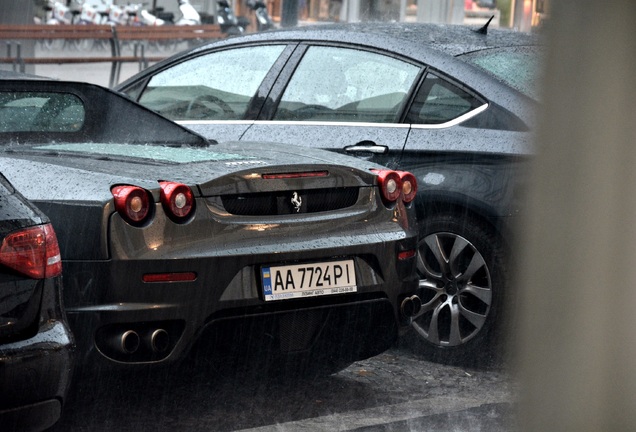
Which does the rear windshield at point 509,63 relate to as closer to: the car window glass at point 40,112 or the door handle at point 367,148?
the door handle at point 367,148

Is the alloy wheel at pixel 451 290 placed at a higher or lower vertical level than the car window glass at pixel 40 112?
lower

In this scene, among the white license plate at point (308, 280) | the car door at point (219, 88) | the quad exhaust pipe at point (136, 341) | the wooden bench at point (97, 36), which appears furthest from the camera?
the wooden bench at point (97, 36)

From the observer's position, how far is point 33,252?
3430 millimetres

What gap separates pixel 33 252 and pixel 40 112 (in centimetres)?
176

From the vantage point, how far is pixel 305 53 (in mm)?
6188

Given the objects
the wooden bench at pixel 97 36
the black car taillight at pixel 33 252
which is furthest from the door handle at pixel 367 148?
the wooden bench at pixel 97 36

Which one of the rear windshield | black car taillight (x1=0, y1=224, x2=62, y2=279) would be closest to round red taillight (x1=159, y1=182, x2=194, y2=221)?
black car taillight (x1=0, y1=224, x2=62, y2=279)

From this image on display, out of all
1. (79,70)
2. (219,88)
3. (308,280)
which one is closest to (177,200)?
(308,280)

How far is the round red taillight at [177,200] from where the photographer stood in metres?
4.08

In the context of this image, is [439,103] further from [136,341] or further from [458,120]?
[136,341]

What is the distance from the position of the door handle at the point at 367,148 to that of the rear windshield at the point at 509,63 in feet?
1.89

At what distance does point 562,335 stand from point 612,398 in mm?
89

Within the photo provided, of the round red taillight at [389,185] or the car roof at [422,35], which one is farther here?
the car roof at [422,35]

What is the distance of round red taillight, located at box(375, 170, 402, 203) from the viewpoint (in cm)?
478
